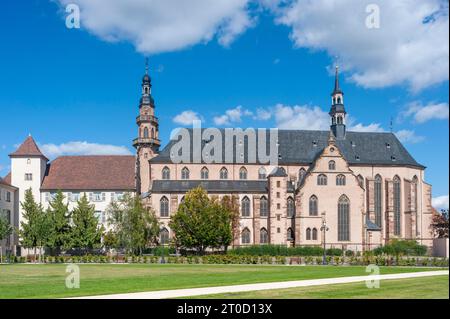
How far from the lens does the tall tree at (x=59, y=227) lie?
233ft

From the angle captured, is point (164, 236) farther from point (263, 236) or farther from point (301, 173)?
point (301, 173)

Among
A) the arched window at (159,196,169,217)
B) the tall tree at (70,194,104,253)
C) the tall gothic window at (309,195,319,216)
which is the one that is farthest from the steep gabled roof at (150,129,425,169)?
the tall tree at (70,194,104,253)

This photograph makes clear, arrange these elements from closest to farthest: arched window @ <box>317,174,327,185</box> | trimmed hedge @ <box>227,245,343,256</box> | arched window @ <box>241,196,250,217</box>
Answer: trimmed hedge @ <box>227,245,343,256</box> < arched window @ <box>317,174,327,185</box> < arched window @ <box>241,196,250,217</box>

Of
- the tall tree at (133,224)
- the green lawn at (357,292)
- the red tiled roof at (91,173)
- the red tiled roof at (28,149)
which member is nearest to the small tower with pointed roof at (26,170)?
the red tiled roof at (28,149)

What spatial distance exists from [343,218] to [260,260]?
2630cm

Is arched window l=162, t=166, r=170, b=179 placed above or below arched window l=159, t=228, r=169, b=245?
above

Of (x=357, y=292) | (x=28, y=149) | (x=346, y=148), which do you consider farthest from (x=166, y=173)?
(x=357, y=292)

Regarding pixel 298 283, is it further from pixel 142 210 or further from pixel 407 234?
pixel 407 234

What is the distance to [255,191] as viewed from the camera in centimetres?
8244

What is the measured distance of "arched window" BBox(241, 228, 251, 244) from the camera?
8119 centimetres

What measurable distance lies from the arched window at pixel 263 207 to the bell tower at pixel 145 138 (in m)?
17.6

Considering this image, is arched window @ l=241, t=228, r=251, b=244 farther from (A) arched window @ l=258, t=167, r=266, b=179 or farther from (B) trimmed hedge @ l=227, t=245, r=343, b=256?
(A) arched window @ l=258, t=167, r=266, b=179

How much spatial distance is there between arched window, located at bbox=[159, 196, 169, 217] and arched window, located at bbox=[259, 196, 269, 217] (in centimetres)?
1326
